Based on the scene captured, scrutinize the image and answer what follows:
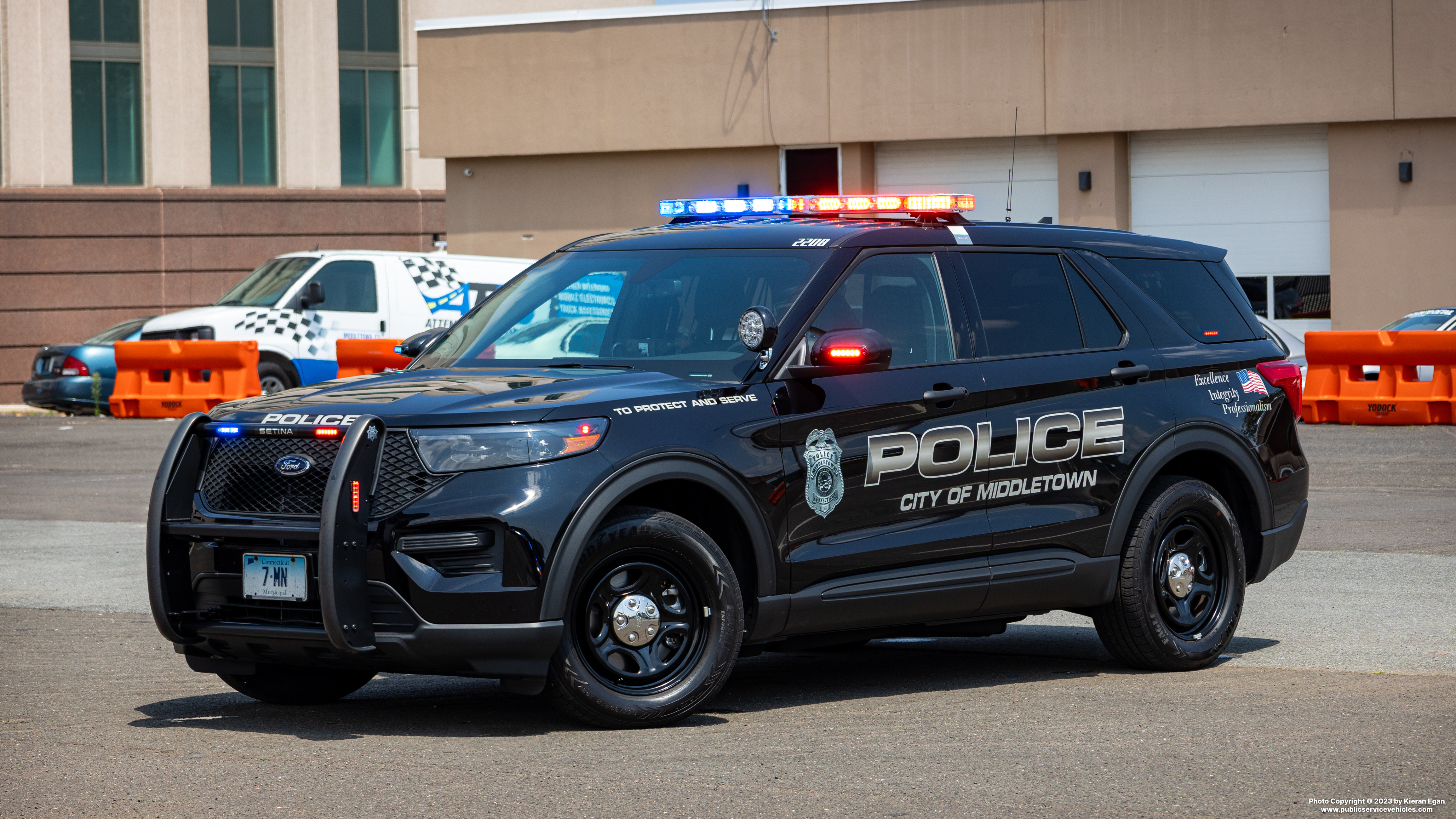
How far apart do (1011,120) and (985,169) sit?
3.26ft

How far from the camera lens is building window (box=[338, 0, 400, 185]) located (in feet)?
117

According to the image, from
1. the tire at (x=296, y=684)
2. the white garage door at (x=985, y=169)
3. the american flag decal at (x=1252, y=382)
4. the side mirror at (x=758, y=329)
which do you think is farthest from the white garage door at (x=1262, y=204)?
the tire at (x=296, y=684)

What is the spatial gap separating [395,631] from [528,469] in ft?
2.21

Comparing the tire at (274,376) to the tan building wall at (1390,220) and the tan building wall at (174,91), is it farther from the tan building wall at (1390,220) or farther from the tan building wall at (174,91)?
the tan building wall at (1390,220)

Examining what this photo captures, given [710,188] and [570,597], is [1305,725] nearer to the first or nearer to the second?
[570,597]

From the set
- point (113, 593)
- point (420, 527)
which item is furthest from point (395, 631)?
point (113, 593)

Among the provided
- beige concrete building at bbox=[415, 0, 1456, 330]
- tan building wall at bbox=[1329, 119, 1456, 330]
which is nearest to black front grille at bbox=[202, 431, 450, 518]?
beige concrete building at bbox=[415, 0, 1456, 330]

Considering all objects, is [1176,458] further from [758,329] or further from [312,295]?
[312,295]

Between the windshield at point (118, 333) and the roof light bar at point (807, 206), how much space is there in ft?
57.0

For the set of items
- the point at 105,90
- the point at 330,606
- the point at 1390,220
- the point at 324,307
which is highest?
the point at 105,90

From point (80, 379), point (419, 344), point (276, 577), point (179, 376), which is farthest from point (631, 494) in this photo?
point (80, 379)

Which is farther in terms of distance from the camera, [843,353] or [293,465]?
[843,353]

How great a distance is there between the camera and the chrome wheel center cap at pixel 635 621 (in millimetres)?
6129

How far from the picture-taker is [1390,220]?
88.4ft
